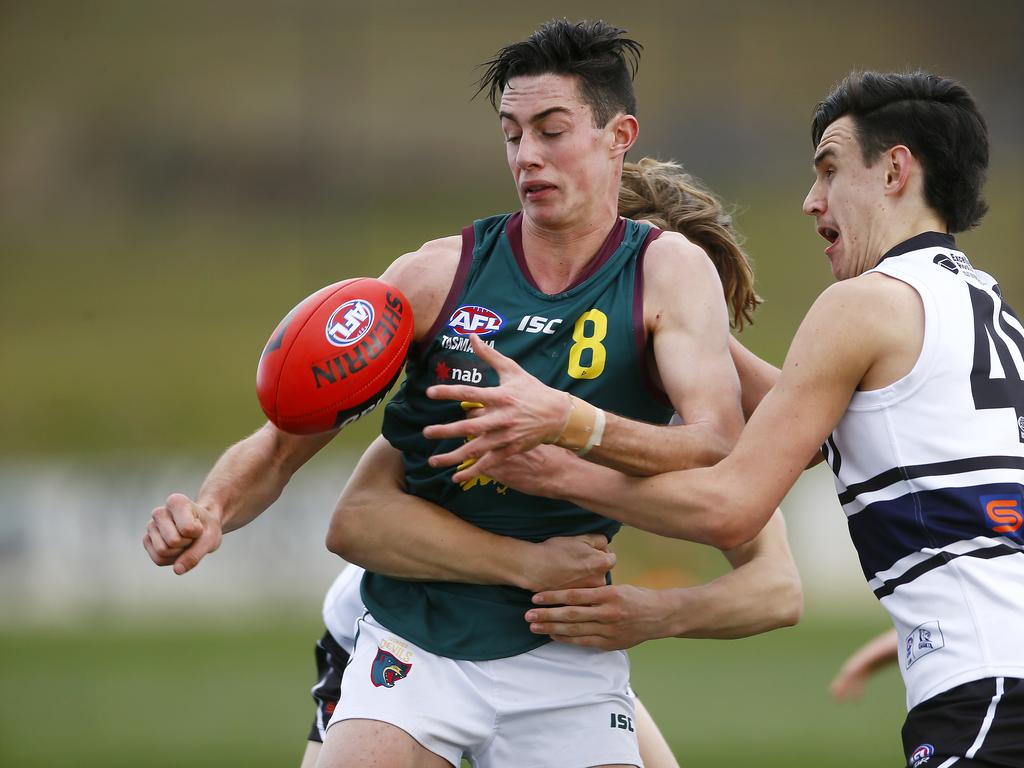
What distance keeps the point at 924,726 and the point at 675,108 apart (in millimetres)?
23060

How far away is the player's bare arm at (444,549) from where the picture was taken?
13.0 ft

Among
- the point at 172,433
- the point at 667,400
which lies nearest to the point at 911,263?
the point at 667,400

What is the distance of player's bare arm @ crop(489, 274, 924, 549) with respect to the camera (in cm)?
337

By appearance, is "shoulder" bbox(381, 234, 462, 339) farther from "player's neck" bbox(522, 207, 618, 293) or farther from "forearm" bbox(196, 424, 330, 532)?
"forearm" bbox(196, 424, 330, 532)

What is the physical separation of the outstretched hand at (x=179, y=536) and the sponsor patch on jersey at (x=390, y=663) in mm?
584

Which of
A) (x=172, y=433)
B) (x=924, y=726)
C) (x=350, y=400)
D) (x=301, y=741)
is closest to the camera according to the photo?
(x=924, y=726)

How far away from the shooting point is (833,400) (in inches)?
135

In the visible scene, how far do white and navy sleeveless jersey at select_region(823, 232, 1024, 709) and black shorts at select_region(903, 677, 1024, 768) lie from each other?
0.03 m

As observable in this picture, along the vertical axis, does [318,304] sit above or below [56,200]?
below

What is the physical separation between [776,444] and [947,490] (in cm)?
43

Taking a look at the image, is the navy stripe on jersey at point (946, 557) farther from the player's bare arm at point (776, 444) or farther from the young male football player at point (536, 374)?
the young male football player at point (536, 374)

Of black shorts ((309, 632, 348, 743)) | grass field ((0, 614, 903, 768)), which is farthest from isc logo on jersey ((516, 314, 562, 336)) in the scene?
grass field ((0, 614, 903, 768))

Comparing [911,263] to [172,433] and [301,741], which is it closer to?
[301,741]

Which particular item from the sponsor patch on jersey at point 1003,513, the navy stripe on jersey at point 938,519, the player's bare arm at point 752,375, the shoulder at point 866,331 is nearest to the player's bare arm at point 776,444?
the shoulder at point 866,331
